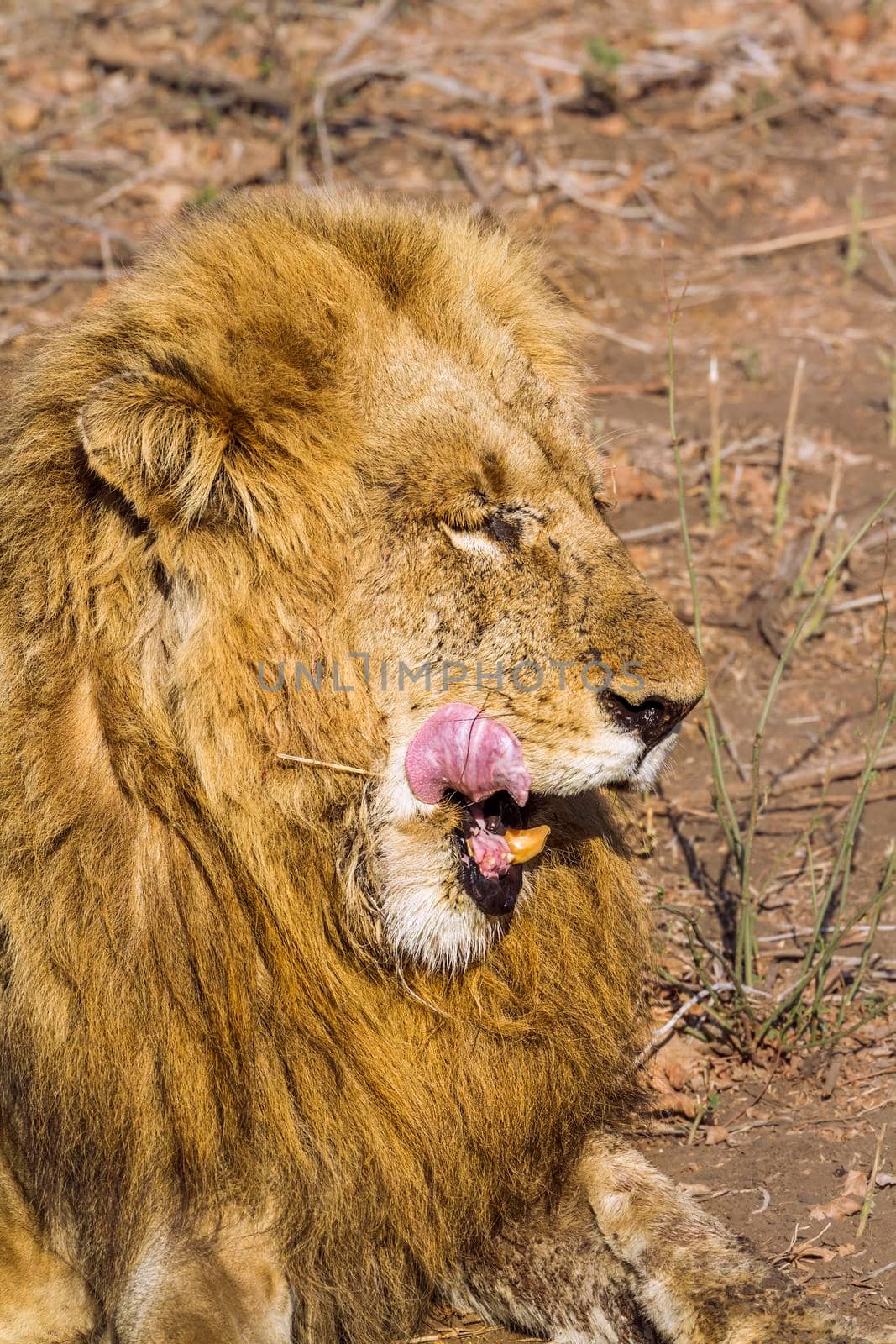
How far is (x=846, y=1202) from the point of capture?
10.5 feet

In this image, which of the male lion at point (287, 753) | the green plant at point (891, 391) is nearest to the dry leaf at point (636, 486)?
the green plant at point (891, 391)

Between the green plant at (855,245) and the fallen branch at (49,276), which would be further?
the green plant at (855,245)

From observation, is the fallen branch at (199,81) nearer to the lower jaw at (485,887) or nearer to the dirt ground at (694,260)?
the dirt ground at (694,260)

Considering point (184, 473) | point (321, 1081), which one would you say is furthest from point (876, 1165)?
point (184, 473)

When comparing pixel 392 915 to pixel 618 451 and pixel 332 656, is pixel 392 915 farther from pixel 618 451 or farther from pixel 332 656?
pixel 618 451

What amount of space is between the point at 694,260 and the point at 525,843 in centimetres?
518

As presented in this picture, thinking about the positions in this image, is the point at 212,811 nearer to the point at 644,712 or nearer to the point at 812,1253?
the point at 644,712

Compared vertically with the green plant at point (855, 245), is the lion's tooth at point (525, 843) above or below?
above

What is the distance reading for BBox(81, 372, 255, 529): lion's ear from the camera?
8.29 feet

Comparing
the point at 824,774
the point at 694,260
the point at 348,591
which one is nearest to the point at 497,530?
the point at 348,591

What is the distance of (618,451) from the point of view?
20.1 feet

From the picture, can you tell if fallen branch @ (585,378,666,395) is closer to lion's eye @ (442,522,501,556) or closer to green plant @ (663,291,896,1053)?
green plant @ (663,291,896,1053)

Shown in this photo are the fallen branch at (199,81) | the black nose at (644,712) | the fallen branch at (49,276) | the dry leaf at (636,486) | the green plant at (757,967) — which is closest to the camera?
the black nose at (644,712)

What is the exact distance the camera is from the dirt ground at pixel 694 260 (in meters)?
3.62
